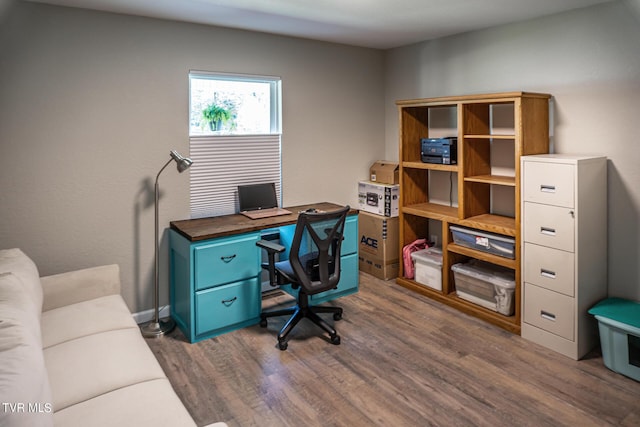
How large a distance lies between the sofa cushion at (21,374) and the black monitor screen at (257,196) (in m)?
2.12

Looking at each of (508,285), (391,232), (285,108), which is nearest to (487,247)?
(508,285)

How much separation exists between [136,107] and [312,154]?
5.49 ft

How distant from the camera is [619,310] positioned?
2842 millimetres

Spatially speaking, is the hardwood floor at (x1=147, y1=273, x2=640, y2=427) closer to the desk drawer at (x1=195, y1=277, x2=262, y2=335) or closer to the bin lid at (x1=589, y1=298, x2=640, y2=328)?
the desk drawer at (x1=195, y1=277, x2=262, y2=335)

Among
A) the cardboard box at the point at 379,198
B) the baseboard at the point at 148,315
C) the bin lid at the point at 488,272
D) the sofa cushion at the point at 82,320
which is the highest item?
the cardboard box at the point at 379,198

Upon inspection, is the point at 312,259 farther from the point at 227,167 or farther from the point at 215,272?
the point at 227,167

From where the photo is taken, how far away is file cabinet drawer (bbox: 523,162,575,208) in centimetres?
287

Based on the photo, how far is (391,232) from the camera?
14.4 feet

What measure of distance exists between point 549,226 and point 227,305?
2.35 meters

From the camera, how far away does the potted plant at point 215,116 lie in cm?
379

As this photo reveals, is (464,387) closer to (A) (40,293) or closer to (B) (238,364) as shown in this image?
(B) (238,364)

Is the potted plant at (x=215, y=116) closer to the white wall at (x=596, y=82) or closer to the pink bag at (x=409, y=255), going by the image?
the pink bag at (x=409, y=255)

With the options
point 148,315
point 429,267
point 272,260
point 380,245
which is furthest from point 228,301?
point 429,267

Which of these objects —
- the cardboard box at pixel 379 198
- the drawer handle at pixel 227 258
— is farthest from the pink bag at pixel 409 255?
the drawer handle at pixel 227 258
